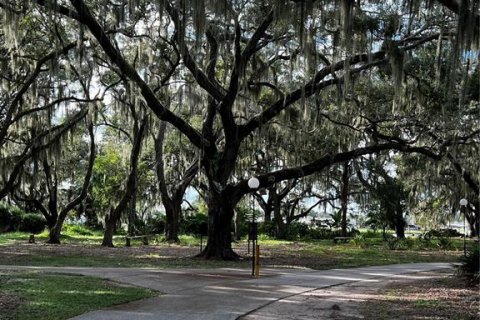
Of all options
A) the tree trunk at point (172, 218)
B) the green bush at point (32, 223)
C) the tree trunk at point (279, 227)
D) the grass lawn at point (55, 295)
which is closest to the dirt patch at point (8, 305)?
the grass lawn at point (55, 295)

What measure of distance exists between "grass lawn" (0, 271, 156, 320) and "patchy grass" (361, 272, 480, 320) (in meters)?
3.73

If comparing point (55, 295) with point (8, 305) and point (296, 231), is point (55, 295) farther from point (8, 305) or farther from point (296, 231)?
point (296, 231)

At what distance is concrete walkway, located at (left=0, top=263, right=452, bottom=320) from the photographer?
731cm

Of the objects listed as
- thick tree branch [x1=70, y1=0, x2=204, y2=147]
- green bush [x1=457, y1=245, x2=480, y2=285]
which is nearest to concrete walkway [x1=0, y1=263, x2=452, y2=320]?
green bush [x1=457, y1=245, x2=480, y2=285]

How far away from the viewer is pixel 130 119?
24422 millimetres

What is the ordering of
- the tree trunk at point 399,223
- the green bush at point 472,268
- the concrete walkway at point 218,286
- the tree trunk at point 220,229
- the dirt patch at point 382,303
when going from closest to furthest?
the concrete walkway at point 218,286 → the dirt patch at point 382,303 → the green bush at point 472,268 → the tree trunk at point 220,229 → the tree trunk at point 399,223

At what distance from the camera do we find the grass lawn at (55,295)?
696cm

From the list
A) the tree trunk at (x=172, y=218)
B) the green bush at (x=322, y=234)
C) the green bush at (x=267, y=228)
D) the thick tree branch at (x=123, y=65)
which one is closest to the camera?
the thick tree branch at (x=123, y=65)

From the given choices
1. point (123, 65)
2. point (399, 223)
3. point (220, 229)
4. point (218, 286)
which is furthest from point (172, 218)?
point (399, 223)

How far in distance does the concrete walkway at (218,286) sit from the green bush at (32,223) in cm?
2314

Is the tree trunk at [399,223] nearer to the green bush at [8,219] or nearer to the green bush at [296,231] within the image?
the green bush at [296,231]

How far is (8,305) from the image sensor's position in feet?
23.9

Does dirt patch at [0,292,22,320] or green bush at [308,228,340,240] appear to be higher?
green bush at [308,228,340,240]

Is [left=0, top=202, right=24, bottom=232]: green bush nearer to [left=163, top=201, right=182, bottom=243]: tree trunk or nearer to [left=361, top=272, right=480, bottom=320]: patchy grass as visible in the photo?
[left=163, top=201, right=182, bottom=243]: tree trunk
